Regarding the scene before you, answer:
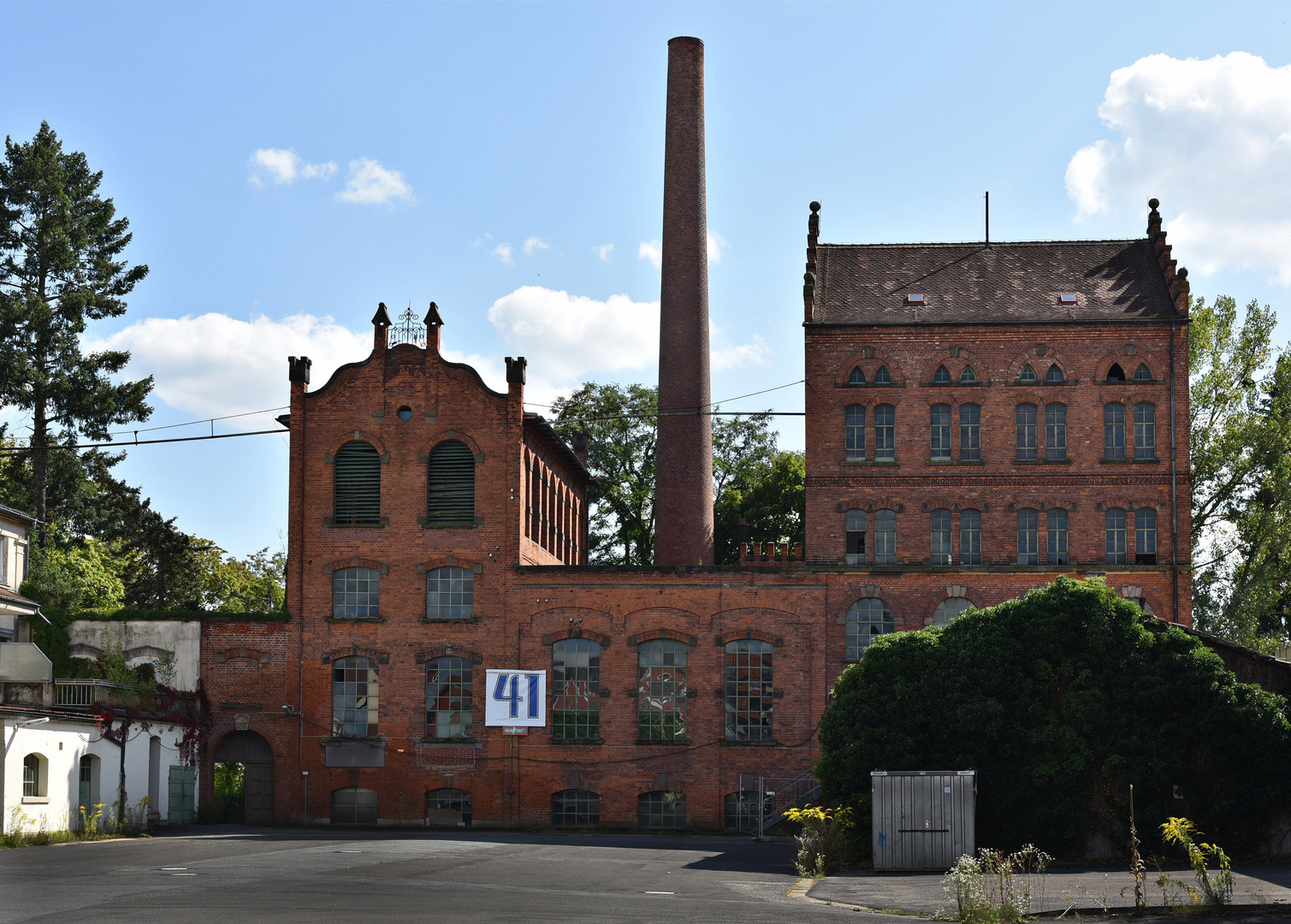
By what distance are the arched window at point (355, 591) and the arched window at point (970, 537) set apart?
1669 cm

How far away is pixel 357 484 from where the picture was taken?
43.4 metres

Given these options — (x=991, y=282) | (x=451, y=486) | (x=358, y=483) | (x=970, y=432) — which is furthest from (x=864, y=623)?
(x=358, y=483)

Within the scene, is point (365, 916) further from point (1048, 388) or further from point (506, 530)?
point (1048, 388)

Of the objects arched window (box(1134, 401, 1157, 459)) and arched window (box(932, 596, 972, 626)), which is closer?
arched window (box(932, 596, 972, 626))

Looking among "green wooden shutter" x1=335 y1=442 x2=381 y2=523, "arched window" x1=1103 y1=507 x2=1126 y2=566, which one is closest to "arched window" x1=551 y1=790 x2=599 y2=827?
"green wooden shutter" x1=335 y1=442 x2=381 y2=523

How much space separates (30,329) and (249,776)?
1857 cm

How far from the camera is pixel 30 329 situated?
168 feet

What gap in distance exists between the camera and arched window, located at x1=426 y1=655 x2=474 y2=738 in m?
42.1

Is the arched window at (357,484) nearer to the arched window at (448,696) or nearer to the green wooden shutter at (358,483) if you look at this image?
the green wooden shutter at (358,483)

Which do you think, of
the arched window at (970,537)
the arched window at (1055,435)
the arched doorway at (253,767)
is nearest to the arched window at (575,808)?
the arched doorway at (253,767)

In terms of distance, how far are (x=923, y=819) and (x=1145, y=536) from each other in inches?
687

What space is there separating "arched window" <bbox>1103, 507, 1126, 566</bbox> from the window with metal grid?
14.0 metres

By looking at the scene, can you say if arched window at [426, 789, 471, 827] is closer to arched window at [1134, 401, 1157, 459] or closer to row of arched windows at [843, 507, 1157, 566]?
row of arched windows at [843, 507, 1157, 566]

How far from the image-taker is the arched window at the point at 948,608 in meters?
42.2
